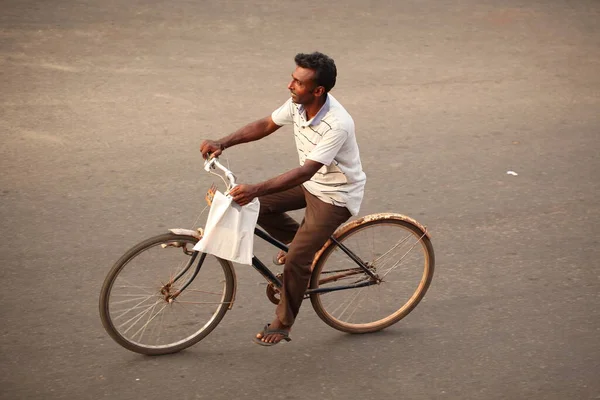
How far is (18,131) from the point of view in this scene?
7594mm

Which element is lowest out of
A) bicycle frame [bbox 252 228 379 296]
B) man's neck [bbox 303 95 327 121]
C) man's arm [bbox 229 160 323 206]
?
bicycle frame [bbox 252 228 379 296]

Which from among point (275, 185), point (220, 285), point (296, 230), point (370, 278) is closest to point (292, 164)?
point (370, 278)

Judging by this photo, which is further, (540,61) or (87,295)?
(540,61)

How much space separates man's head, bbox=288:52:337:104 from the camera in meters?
4.54

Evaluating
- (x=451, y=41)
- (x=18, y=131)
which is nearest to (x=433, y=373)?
(x=18, y=131)

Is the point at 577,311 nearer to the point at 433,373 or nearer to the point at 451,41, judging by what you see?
the point at 433,373

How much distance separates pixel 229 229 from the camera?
4699mm

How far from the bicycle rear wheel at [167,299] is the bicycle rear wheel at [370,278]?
2.00ft

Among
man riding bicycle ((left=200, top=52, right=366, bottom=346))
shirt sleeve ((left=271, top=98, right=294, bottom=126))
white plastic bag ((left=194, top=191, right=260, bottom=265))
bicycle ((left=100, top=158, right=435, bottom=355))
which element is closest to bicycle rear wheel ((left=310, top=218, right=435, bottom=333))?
bicycle ((left=100, top=158, right=435, bottom=355))

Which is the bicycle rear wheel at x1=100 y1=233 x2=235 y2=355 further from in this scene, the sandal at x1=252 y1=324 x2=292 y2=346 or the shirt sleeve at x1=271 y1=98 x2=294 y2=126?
the shirt sleeve at x1=271 y1=98 x2=294 y2=126

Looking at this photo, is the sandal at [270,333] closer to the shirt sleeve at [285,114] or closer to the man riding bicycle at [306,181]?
the man riding bicycle at [306,181]

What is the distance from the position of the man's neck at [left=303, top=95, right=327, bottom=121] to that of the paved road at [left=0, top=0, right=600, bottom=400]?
145 centimetres

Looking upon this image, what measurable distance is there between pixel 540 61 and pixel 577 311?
4668 mm

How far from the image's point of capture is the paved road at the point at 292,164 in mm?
5020
